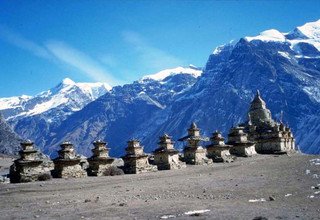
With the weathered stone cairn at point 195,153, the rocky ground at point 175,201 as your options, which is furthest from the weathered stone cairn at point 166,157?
the rocky ground at point 175,201

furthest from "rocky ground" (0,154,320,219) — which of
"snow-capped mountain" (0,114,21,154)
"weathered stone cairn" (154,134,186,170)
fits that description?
"snow-capped mountain" (0,114,21,154)

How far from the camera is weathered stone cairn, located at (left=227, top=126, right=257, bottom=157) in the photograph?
67.0 metres

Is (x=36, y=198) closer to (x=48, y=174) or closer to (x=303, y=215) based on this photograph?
(x=48, y=174)

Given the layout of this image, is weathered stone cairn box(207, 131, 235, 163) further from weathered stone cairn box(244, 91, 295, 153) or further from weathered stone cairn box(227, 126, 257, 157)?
weathered stone cairn box(244, 91, 295, 153)

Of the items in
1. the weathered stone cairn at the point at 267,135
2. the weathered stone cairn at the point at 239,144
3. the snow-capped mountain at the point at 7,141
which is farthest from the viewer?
the snow-capped mountain at the point at 7,141

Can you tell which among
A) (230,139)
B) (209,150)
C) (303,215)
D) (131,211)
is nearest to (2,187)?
(131,211)

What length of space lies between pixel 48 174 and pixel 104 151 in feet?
26.9

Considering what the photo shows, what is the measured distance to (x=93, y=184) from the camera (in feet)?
111

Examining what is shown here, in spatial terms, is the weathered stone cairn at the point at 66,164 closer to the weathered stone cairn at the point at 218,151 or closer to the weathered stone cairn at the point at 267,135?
the weathered stone cairn at the point at 218,151

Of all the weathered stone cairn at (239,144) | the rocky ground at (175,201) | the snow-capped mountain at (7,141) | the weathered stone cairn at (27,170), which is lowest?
the rocky ground at (175,201)

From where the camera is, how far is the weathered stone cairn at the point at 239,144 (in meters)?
67.0

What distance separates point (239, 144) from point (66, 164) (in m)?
36.0

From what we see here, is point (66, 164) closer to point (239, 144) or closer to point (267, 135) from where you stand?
point (239, 144)

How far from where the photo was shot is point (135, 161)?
4541 cm
